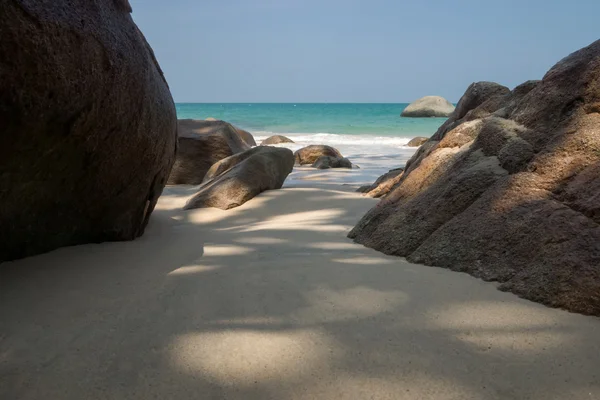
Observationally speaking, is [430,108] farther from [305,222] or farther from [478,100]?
[305,222]

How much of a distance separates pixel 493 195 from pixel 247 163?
345 cm

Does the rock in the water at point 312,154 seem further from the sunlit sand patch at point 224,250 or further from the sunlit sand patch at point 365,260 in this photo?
the sunlit sand patch at point 365,260

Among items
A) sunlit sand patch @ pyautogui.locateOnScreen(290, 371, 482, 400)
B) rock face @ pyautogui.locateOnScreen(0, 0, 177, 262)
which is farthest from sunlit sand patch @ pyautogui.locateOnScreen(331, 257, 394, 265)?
rock face @ pyautogui.locateOnScreen(0, 0, 177, 262)

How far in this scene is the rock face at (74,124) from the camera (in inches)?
62.6

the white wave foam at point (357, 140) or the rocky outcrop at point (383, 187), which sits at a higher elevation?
the rocky outcrop at point (383, 187)

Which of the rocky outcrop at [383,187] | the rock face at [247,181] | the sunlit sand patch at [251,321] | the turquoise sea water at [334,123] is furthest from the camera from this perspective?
the turquoise sea water at [334,123]

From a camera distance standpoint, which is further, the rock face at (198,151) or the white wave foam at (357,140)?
the white wave foam at (357,140)

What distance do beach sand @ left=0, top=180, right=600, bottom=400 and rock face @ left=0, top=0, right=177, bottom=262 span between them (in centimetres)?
18

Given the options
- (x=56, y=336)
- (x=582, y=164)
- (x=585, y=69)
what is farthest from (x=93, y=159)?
(x=585, y=69)

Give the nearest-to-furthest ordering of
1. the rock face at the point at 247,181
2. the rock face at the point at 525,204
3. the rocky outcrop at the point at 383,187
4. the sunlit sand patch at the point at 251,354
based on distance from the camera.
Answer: the sunlit sand patch at the point at 251,354
the rock face at the point at 525,204
the rock face at the point at 247,181
the rocky outcrop at the point at 383,187

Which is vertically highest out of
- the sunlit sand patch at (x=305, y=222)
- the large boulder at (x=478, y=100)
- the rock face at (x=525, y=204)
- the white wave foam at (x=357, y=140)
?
the large boulder at (x=478, y=100)

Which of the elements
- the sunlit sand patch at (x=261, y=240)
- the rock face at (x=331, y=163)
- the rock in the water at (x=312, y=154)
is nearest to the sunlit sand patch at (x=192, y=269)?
the sunlit sand patch at (x=261, y=240)

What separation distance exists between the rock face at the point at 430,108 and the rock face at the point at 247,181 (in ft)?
116

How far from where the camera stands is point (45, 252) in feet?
7.06
